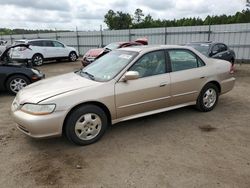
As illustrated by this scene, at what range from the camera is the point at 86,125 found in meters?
3.75

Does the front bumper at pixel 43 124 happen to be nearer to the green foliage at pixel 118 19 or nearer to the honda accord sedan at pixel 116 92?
the honda accord sedan at pixel 116 92

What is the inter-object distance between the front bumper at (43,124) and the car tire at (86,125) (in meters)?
0.15

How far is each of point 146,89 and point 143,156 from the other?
123cm

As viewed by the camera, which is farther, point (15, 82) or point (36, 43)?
point (36, 43)

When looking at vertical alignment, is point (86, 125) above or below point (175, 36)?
below

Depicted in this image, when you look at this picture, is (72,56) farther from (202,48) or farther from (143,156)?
(143,156)

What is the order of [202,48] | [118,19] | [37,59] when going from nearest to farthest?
[202,48] → [37,59] → [118,19]

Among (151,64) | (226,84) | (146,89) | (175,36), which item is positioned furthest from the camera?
(175,36)

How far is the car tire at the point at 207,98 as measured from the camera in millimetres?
5052

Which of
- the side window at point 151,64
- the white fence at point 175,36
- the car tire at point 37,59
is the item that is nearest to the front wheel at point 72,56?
the car tire at point 37,59

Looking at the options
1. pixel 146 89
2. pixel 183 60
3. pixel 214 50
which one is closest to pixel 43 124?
pixel 146 89

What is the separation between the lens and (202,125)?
14.9 feet

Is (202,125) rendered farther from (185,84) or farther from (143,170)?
(143,170)

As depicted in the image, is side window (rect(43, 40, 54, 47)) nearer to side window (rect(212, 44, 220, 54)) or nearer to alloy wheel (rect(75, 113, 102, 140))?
side window (rect(212, 44, 220, 54))
